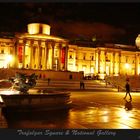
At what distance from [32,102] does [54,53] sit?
5479cm

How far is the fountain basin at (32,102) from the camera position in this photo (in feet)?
46.2

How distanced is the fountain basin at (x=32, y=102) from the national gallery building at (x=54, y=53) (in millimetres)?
49795

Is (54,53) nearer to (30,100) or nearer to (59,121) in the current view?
(30,100)

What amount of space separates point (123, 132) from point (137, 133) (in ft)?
1.42

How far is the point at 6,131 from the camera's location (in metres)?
9.36

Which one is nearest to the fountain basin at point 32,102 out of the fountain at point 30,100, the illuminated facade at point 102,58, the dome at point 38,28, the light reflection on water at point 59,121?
the fountain at point 30,100

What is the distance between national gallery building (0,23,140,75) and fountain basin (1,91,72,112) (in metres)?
49.8

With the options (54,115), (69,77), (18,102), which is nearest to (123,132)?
(54,115)

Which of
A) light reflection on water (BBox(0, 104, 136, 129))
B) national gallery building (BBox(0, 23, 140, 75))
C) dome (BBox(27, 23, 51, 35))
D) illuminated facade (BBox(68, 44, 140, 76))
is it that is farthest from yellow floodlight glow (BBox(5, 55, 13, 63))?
light reflection on water (BBox(0, 104, 136, 129))

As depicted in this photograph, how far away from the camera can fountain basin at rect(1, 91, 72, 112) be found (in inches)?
555

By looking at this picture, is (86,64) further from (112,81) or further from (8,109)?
(8,109)

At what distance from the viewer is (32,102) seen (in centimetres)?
1447

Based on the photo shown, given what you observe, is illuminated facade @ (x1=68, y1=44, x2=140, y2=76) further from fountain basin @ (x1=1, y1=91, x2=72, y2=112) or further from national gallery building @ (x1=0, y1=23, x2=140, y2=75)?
fountain basin @ (x1=1, y1=91, x2=72, y2=112)

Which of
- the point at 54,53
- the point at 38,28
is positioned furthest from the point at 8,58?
the point at 54,53
